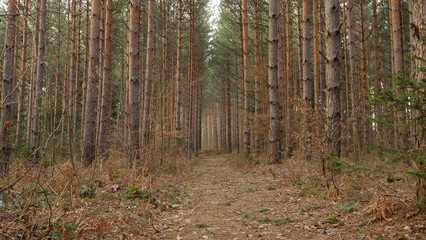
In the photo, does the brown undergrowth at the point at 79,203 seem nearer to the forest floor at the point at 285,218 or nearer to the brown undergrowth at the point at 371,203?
the forest floor at the point at 285,218

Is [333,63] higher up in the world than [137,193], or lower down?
higher up

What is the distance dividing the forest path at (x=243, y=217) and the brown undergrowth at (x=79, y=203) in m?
0.36

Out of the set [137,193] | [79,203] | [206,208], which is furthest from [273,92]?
[79,203]

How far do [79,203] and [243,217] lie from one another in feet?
8.44

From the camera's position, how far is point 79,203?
4066 millimetres

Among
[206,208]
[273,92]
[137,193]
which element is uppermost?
[273,92]

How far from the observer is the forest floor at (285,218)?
319 centimetres

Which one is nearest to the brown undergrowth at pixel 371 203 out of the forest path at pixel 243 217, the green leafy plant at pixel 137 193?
the forest path at pixel 243 217

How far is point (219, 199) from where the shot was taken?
6031mm

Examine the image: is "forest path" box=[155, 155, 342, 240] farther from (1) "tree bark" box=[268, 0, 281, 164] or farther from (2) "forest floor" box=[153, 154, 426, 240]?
(1) "tree bark" box=[268, 0, 281, 164]

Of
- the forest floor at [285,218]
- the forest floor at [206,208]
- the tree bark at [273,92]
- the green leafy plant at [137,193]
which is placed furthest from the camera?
the tree bark at [273,92]

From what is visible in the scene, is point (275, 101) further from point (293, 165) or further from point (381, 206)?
point (381, 206)

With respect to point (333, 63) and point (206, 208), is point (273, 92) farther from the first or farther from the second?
point (206, 208)

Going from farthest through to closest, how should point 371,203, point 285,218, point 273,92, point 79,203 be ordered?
point 273,92 < point 285,218 < point 79,203 < point 371,203
